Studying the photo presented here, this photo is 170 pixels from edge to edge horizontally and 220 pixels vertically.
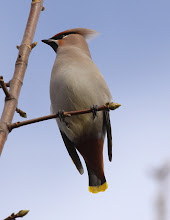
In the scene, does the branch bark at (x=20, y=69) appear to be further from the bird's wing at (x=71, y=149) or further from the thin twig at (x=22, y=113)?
the bird's wing at (x=71, y=149)

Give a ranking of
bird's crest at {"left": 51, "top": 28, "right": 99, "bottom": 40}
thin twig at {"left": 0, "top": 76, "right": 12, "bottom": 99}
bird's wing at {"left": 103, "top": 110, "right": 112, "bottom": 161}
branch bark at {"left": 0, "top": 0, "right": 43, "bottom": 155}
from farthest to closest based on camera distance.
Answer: bird's crest at {"left": 51, "top": 28, "right": 99, "bottom": 40}
bird's wing at {"left": 103, "top": 110, "right": 112, "bottom": 161}
thin twig at {"left": 0, "top": 76, "right": 12, "bottom": 99}
branch bark at {"left": 0, "top": 0, "right": 43, "bottom": 155}

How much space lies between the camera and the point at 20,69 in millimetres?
2006

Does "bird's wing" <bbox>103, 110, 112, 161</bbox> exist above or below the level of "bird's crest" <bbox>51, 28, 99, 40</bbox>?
below

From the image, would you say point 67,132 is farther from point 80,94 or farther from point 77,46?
point 77,46

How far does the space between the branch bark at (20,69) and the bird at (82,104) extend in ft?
2.60

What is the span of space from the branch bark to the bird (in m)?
0.79

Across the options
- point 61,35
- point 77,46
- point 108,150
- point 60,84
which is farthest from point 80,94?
point 61,35

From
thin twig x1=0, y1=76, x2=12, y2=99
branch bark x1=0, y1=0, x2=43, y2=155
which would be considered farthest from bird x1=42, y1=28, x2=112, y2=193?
thin twig x1=0, y1=76, x2=12, y2=99

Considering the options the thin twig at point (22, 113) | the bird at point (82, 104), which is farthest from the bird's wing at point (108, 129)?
the thin twig at point (22, 113)

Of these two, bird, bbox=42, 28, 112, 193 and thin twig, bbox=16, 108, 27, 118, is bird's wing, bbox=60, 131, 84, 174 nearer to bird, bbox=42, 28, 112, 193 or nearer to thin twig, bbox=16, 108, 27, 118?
bird, bbox=42, 28, 112, 193

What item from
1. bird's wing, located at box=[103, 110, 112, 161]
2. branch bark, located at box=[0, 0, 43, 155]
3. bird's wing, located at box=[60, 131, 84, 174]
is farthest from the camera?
bird's wing, located at box=[60, 131, 84, 174]

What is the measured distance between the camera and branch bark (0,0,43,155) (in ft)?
5.49

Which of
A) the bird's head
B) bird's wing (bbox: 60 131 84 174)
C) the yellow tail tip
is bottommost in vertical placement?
the yellow tail tip

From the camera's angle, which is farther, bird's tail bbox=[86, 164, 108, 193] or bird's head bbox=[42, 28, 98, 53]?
bird's head bbox=[42, 28, 98, 53]
